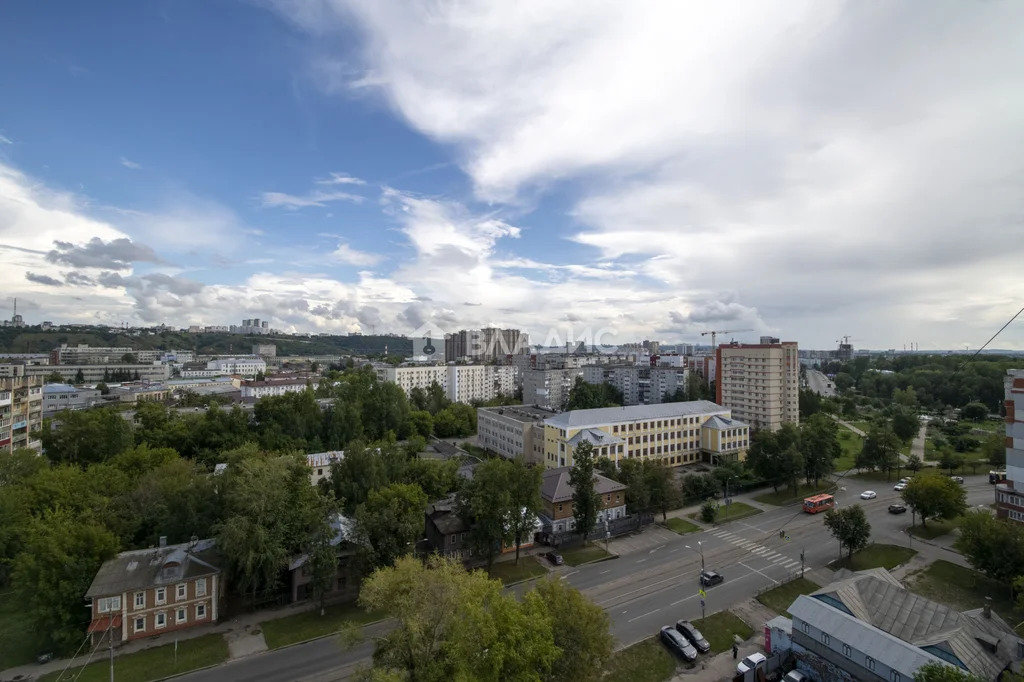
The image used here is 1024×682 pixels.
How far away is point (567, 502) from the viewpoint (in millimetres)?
32969

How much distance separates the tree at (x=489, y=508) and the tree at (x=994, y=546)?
2397 centimetres

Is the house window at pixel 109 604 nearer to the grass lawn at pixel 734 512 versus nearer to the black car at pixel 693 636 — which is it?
the black car at pixel 693 636

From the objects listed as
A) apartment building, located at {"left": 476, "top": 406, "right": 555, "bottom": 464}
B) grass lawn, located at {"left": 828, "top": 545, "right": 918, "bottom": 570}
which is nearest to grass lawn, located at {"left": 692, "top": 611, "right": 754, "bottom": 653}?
grass lawn, located at {"left": 828, "top": 545, "right": 918, "bottom": 570}

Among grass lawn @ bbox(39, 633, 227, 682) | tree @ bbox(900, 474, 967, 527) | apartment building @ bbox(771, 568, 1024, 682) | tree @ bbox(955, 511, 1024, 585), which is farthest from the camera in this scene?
tree @ bbox(900, 474, 967, 527)

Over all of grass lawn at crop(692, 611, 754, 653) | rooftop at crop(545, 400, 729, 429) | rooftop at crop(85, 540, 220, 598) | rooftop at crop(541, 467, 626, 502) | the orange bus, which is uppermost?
rooftop at crop(545, 400, 729, 429)

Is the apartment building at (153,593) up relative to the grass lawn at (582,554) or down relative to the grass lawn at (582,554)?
up

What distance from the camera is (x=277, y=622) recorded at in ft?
74.5

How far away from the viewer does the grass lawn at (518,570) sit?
86.5 ft

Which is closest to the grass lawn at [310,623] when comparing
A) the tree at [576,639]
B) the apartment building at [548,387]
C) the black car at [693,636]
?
the tree at [576,639]

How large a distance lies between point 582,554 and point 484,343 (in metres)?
122

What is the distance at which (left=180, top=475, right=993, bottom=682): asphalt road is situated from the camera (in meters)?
19.5

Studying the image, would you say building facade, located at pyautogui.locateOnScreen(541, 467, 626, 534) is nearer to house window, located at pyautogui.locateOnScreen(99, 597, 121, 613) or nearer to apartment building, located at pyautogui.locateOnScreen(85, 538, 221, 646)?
apartment building, located at pyautogui.locateOnScreen(85, 538, 221, 646)

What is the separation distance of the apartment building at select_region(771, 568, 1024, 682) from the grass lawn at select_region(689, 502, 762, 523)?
15294 mm

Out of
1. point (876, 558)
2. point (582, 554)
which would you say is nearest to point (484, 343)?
point (582, 554)
